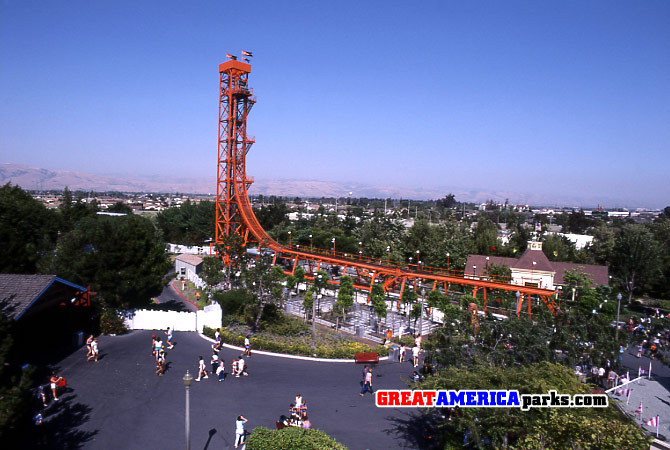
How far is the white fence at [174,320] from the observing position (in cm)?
2370

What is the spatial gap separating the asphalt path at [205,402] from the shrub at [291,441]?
2500mm

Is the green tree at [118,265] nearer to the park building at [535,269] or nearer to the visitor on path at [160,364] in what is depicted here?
the visitor on path at [160,364]

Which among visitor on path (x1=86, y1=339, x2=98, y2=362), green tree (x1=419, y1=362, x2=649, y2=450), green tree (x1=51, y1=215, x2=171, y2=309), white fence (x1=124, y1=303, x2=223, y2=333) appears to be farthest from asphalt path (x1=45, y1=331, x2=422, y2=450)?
green tree (x1=51, y1=215, x2=171, y2=309)

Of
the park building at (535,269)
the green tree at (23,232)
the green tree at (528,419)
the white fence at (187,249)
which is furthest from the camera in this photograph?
the white fence at (187,249)

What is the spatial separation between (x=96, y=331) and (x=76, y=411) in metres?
9.35

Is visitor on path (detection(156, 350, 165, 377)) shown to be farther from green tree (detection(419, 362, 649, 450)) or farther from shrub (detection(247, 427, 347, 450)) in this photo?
green tree (detection(419, 362, 649, 450))

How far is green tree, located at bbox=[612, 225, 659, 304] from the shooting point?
135 ft

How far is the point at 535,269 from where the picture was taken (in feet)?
116

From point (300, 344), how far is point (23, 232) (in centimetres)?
2584

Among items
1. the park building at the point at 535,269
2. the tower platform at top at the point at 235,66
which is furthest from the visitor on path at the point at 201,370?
the tower platform at top at the point at 235,66

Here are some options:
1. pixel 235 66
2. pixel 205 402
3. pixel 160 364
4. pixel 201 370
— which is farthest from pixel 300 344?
pixel 235 66

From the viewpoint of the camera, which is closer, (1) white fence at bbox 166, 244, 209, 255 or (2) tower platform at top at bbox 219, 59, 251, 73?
(2) tower platform at top at bbox 219, 59, 251, 73

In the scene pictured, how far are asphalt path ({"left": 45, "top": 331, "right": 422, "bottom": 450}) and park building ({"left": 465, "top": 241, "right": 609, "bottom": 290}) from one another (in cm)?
2007

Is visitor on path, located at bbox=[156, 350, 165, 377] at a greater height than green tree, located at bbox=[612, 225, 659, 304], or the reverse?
green tree, located at bbox=[612, 225, 659, 304]
